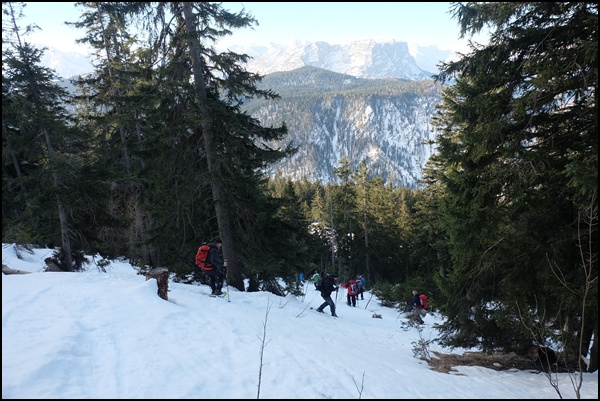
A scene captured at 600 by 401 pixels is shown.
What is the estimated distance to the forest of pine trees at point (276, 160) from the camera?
5.73m

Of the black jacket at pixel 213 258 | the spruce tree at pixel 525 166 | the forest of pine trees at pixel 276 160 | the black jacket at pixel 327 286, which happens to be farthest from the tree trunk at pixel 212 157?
the spruce tree at pixel 525 166

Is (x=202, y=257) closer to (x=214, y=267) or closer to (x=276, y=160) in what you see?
(x=214, y=267)

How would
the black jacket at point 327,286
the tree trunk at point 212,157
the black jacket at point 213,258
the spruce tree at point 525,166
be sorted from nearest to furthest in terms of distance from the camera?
the spruce tree at point 525,166, the black jacket at point 213,258, the tree trunk at point 212,157, the black jacket at point 327,286

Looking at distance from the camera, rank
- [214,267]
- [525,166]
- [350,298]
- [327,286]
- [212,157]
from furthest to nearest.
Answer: [350,298] → [327,286] → [212,157] → [214,267] → [525,166]

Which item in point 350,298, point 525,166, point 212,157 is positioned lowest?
point 350,298

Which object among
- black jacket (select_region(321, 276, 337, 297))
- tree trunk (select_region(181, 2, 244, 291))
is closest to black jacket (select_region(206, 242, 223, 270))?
tree trunk (select_region(181, 2, 244, 291))

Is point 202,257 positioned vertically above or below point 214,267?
above

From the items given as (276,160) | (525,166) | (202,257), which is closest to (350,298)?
(276,160)

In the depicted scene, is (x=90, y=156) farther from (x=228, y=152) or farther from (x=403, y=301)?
(x=403, y=301)

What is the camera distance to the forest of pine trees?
18.8ft

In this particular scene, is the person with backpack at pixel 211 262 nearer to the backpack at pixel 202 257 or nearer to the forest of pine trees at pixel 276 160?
the backpack at pixel 202 257

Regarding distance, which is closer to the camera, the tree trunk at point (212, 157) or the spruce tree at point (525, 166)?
the spruce tree at point (525, 166)

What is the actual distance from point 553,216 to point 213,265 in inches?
339

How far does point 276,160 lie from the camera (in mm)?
11414
